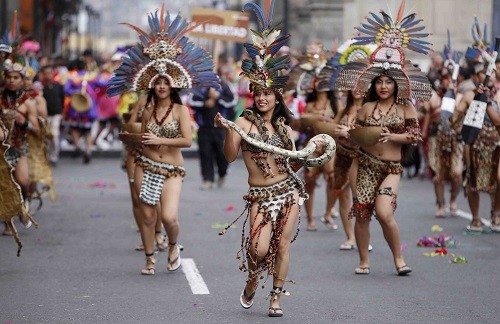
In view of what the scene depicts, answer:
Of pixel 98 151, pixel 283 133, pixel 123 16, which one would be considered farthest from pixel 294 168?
pixel 123 16

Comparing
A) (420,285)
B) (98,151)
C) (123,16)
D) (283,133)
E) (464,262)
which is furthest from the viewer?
(123,16)

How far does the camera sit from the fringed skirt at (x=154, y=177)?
35.9 ft

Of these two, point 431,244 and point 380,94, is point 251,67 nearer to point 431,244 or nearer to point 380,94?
point 380,94

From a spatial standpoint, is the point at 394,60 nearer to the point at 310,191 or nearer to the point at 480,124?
the point at 480,124

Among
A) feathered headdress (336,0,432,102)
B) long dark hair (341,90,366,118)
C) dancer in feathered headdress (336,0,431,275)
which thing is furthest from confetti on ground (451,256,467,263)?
long dark hair (341,90,366,118)

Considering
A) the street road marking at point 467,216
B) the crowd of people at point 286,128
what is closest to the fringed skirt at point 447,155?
the crowd of people at point 286,128

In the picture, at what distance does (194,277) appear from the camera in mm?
10914

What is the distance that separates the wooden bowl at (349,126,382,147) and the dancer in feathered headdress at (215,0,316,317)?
1.67 meters

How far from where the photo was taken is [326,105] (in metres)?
14.2

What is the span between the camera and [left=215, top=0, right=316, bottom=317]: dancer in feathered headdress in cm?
910

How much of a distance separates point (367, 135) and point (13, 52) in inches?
177

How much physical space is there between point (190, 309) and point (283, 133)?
5.04 ft

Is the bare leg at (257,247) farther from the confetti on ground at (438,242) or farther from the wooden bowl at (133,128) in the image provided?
the confetti on ground at (438,242)

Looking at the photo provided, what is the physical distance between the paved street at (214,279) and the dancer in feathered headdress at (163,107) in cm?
56
